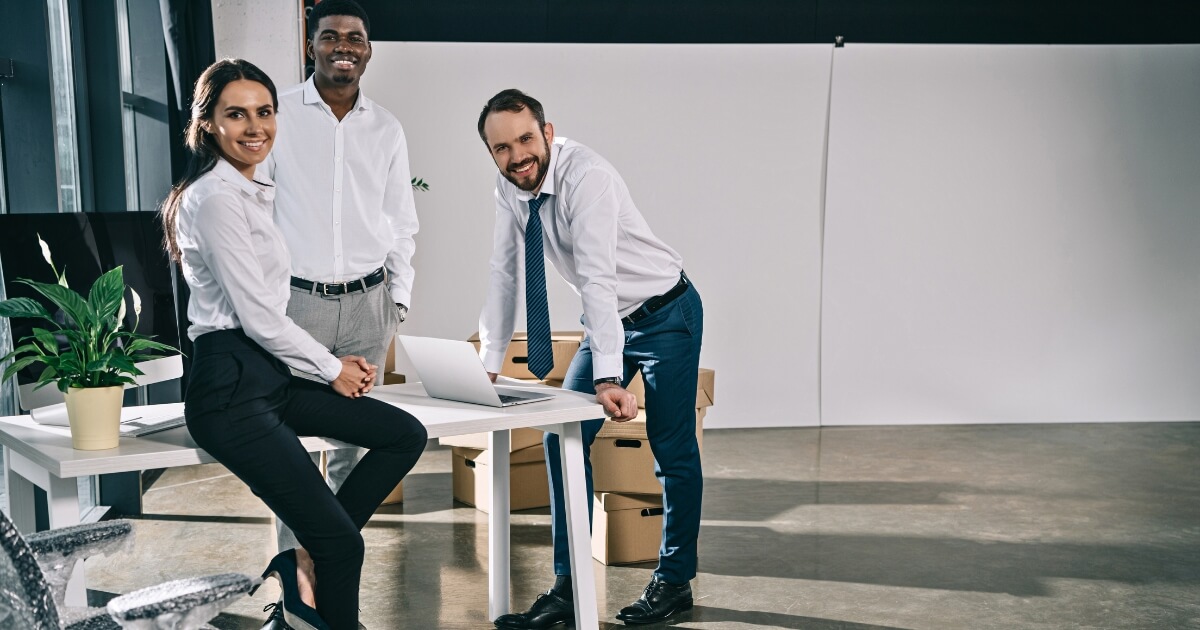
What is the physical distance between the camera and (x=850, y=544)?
13.0 feet

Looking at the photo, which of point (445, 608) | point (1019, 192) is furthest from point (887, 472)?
point (445, 608)

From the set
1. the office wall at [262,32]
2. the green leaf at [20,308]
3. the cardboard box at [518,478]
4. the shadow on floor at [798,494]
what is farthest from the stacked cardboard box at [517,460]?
the office wall at [262,32]

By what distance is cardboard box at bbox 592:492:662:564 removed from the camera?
3688mm

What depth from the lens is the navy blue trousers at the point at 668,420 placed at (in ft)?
10.2

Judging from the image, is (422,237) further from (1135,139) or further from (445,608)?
(1135,139)

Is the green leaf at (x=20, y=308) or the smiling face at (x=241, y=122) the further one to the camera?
the smiling face at (x=241, y=122)

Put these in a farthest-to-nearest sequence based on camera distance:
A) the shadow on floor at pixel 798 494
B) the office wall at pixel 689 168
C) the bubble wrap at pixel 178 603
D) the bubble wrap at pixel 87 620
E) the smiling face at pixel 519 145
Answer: the office wall at pixel 689 168 → the shadow on floor at pixel 798 494 → the smiling face at pixel 519 145 → the bubble wrap at pixel 87 620 → the bubble wrap at pixel 178 603

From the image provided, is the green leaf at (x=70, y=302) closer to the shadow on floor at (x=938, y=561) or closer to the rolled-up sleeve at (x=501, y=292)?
the rolled-up sleeve at (x=501, y=292)

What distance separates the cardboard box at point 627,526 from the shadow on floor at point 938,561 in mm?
208

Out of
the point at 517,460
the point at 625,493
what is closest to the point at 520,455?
the point at 517,460

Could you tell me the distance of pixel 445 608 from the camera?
3307 millimetres

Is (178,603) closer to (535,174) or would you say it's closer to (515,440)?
(535,174)

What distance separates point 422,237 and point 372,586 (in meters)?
2.84

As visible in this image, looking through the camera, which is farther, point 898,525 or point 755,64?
point 755,64
